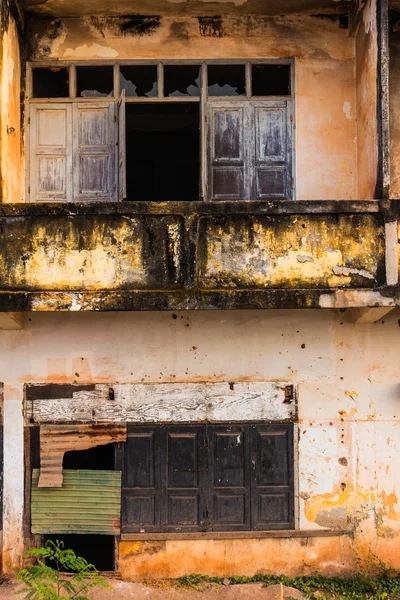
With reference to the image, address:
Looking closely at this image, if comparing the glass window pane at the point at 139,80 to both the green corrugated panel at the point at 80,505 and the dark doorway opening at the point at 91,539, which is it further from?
the dark doorway opening at the point at 91,539

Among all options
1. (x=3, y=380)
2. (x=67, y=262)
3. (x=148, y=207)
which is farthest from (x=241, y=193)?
(x=3, y=380)

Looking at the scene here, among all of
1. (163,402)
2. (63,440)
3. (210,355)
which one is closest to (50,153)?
(210,355)

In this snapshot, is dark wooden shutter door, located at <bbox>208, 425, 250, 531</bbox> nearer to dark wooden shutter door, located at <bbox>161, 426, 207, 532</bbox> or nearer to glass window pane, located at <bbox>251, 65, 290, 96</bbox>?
dark wooden shutter door, located at <bbox>161, 426, 207, 532</bbox>

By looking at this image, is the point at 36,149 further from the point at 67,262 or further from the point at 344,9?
the point at 344,9

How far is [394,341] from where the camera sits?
6477mm

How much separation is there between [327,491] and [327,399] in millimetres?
1051

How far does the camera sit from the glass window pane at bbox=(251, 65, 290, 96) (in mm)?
6688

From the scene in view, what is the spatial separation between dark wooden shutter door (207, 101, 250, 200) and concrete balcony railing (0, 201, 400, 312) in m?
1.18

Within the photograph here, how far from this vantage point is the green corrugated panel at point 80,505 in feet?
20.9

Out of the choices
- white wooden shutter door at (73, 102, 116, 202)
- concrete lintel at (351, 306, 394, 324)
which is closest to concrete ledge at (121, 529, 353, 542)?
concrete lintel at (351, 306, 394, 324)

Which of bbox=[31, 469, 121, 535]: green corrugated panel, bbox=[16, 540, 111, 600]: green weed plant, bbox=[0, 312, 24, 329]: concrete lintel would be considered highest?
bbox=[0, 312, 24, 329]: concrete lintel

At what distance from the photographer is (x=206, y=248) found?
555 centimetres

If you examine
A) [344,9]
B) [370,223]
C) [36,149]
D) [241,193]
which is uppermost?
[344,9]

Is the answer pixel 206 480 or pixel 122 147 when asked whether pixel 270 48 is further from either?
pixel 206 480
